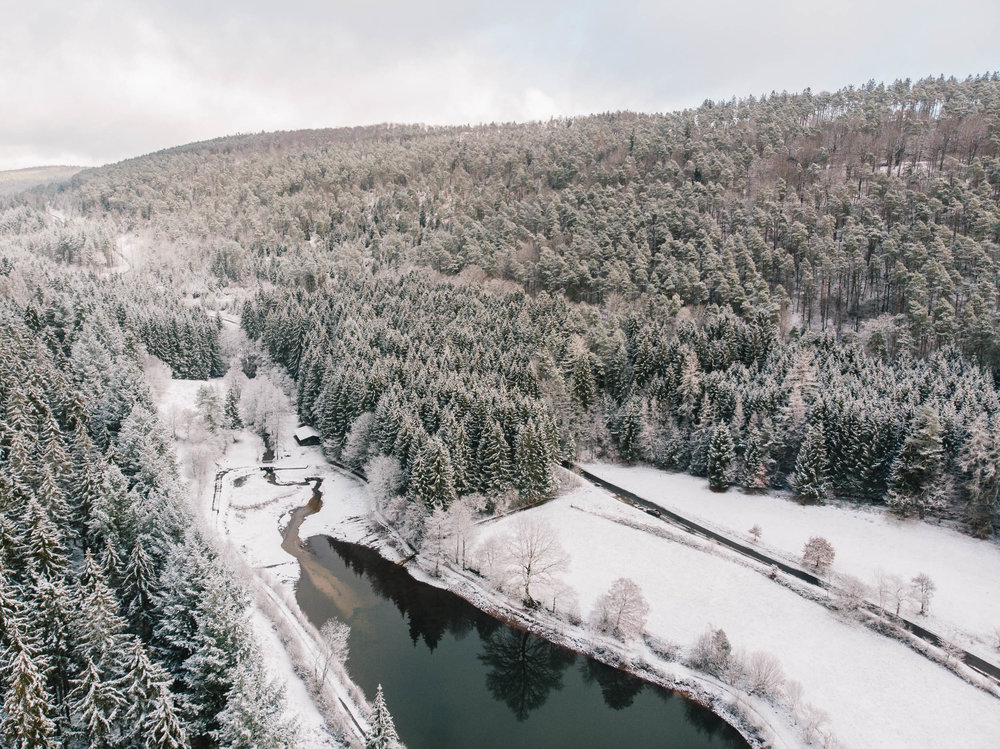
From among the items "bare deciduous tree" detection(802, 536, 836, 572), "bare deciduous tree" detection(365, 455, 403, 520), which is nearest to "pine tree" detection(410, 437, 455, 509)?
"bare deciduous tree" detection(365, 455, 403, 520)

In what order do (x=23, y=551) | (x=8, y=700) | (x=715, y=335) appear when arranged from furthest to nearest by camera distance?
1. (x=715, y=335)
2. (x=23, y=551)
3. (x=8, y=700)

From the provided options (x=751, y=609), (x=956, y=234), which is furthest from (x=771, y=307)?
(x=751, y=609)

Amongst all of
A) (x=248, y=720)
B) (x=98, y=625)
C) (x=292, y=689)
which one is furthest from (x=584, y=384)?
(x=98, y=625)

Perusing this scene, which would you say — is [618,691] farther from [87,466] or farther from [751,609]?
[87,466]

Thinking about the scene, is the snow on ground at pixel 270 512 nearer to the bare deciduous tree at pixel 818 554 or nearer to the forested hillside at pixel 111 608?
the forested hillside at pixel 111 608

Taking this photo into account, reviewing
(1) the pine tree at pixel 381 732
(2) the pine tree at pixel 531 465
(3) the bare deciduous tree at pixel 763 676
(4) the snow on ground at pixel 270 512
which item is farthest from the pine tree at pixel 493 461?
(1) the pine tree at pixel 381 732

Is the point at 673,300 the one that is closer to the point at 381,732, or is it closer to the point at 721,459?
the point at 721,459

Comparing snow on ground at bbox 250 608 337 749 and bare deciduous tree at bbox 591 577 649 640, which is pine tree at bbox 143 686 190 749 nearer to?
snow on ground at bbox 250 608 337 749
